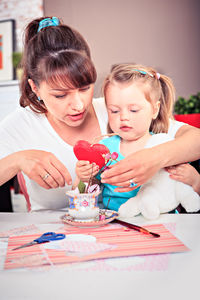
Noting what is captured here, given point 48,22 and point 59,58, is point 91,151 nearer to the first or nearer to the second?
point 59,58

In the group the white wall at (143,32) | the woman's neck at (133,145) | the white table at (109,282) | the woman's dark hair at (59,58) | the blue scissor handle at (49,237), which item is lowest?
the blue scissor handle at (49,237)

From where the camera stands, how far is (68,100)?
1.30 meters

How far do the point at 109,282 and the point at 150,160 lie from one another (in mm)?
562

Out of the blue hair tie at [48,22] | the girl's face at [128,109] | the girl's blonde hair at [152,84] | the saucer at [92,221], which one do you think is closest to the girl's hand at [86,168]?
the saucer at [92,221]

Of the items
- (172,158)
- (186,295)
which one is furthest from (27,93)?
(186,295)

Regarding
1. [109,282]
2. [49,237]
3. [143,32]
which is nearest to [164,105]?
[49,237]

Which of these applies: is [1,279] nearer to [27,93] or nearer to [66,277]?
[66,277]

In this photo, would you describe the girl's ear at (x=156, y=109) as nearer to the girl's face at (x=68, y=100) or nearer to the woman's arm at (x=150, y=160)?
the woman's arm at (x=150, y=160)

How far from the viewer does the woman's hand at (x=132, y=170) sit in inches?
40.9

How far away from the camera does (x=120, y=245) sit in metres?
0.80

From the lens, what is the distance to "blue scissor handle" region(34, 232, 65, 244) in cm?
83

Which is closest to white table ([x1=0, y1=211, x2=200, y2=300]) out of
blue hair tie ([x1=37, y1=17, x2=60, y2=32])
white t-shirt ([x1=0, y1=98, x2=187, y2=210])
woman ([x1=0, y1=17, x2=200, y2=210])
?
woman ([x1=0, y1=17, x2=200, y2=210])

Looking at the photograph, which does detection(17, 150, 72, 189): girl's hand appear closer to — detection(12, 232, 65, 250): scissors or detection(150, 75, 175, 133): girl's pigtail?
detection(12, 232, 65, 250): scissors

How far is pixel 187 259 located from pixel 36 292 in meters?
0.33
